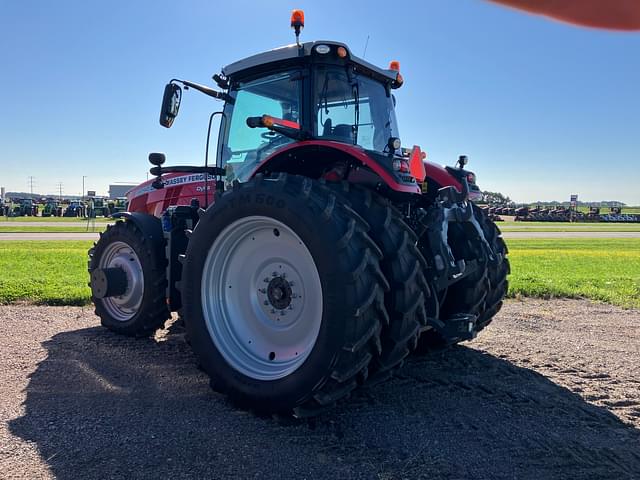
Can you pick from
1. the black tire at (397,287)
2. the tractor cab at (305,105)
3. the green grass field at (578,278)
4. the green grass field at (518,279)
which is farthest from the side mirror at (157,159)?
the green grass field at (578,278)

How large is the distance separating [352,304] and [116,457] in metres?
1.58

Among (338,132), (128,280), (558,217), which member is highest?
(338,132)

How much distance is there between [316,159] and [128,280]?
2.55 meters

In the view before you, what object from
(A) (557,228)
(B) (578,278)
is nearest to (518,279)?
(B) (578,278)

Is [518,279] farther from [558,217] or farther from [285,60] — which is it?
[558,217]

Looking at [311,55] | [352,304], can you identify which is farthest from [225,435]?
[311,55]

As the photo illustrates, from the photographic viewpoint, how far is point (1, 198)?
50719mm

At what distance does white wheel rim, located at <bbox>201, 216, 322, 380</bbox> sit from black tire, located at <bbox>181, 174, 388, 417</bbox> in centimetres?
13

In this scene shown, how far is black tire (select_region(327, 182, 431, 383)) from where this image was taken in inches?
132

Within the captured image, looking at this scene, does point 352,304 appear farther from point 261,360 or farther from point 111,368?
point 111,368

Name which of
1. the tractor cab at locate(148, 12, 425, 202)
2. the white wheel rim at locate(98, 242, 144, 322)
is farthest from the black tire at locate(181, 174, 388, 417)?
the white wheel rim at locate(98, 242, 144, 322)

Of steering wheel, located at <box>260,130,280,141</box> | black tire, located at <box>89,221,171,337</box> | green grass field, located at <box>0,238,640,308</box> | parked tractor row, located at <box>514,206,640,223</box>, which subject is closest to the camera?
steering wheel, located at <box>260,130,280,141</box>

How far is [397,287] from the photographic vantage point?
11.0ft

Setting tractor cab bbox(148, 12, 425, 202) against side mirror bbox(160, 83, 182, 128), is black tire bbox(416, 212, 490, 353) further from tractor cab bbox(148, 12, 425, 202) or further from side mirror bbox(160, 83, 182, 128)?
side mirror bbox(160, 83, 182, 128)
